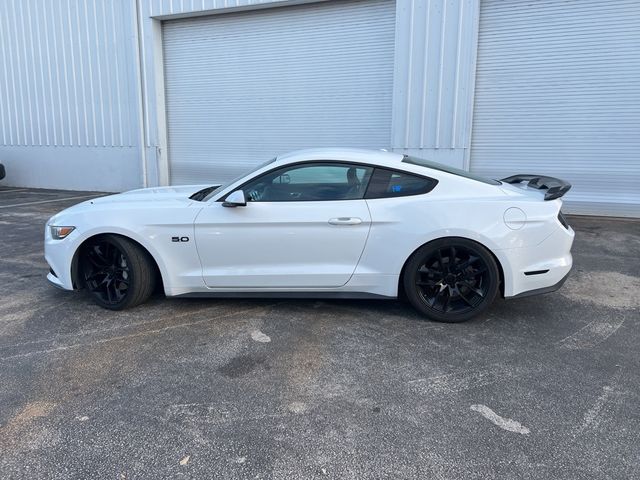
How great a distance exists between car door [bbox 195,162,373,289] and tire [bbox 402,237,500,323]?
1.68 ft

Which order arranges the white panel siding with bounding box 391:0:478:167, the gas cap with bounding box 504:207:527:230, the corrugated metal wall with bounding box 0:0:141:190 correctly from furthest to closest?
the corrugated metal wall with bounding box 0:0:141:190 < the white panel siding with bounding box 391:0:478:167 < the gas cap with bounding box 504:207:527:230

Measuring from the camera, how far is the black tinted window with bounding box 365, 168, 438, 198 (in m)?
4.18

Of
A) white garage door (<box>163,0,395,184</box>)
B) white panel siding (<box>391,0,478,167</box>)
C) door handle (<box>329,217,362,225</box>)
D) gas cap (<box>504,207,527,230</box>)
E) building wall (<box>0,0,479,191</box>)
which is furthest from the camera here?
white garage door (<box>163,0,395,184</box>)

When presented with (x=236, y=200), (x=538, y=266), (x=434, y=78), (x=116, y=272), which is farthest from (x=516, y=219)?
(x=434, y=78)

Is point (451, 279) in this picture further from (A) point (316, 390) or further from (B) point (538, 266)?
(A) point (316, 390)

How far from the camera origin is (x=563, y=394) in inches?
121

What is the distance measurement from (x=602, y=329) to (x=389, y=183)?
6.78 ft

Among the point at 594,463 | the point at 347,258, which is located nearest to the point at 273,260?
the point at 347,258

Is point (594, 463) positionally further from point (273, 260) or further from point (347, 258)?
point (273, 260)

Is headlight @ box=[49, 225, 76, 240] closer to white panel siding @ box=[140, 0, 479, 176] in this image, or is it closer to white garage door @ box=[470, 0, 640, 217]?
white panel siding @ box=[140, 0, 479, 176]

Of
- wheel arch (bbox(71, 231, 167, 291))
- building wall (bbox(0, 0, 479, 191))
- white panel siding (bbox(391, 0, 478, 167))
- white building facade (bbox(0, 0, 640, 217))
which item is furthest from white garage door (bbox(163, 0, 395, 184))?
wheel arch (bbox(71, 231, 167, 291))

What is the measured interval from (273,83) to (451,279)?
879cm

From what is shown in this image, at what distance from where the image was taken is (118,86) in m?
13.2

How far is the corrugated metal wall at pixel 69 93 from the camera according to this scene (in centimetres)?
1317
